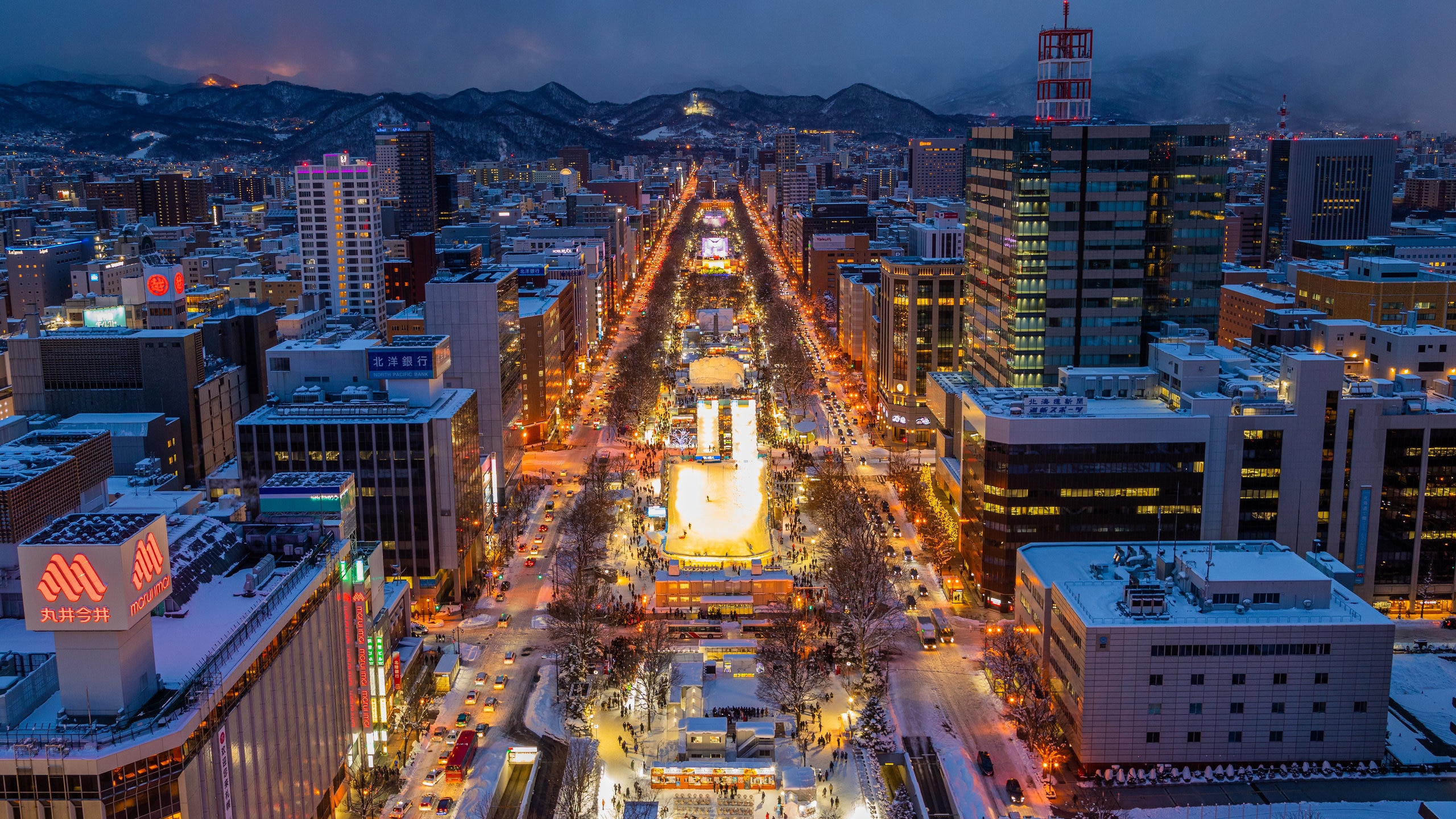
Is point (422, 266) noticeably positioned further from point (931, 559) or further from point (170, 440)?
point (931, 559)

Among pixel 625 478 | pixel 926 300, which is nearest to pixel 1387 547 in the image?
pixel 926 300

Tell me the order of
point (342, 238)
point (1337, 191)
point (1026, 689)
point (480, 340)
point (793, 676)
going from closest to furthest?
point (1026, 689) < point (793, 676) < point (480, 340) < point (342, 238) < point (1337, 191)

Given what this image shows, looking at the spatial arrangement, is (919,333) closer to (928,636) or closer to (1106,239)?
(1106,239)

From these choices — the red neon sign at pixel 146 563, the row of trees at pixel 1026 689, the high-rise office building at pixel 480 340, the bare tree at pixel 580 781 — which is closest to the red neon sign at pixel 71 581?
the red neon sign at pixel 146 563

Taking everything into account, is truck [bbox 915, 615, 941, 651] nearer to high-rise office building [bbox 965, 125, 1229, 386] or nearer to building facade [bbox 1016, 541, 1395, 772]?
building facade [bbox 1016, 541, 1395, 772]

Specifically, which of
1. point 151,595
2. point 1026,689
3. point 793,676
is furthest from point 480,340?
point 151,595

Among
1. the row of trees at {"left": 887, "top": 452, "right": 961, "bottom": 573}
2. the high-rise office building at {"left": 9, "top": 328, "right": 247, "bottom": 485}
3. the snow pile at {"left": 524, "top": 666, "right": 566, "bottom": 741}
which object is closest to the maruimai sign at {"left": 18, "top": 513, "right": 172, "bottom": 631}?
the snow pile at {"left": 524, "top": 666, "right": 566, "bottom": 741}

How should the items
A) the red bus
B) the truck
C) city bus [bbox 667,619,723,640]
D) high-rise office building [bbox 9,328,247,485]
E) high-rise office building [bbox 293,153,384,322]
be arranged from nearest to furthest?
the red bus < the truck < city bus [bbox 667,619,723,640] < high-rise office building [bbox 9,328,247,485] < high-rise office building [bbox 293,153,384,322]
